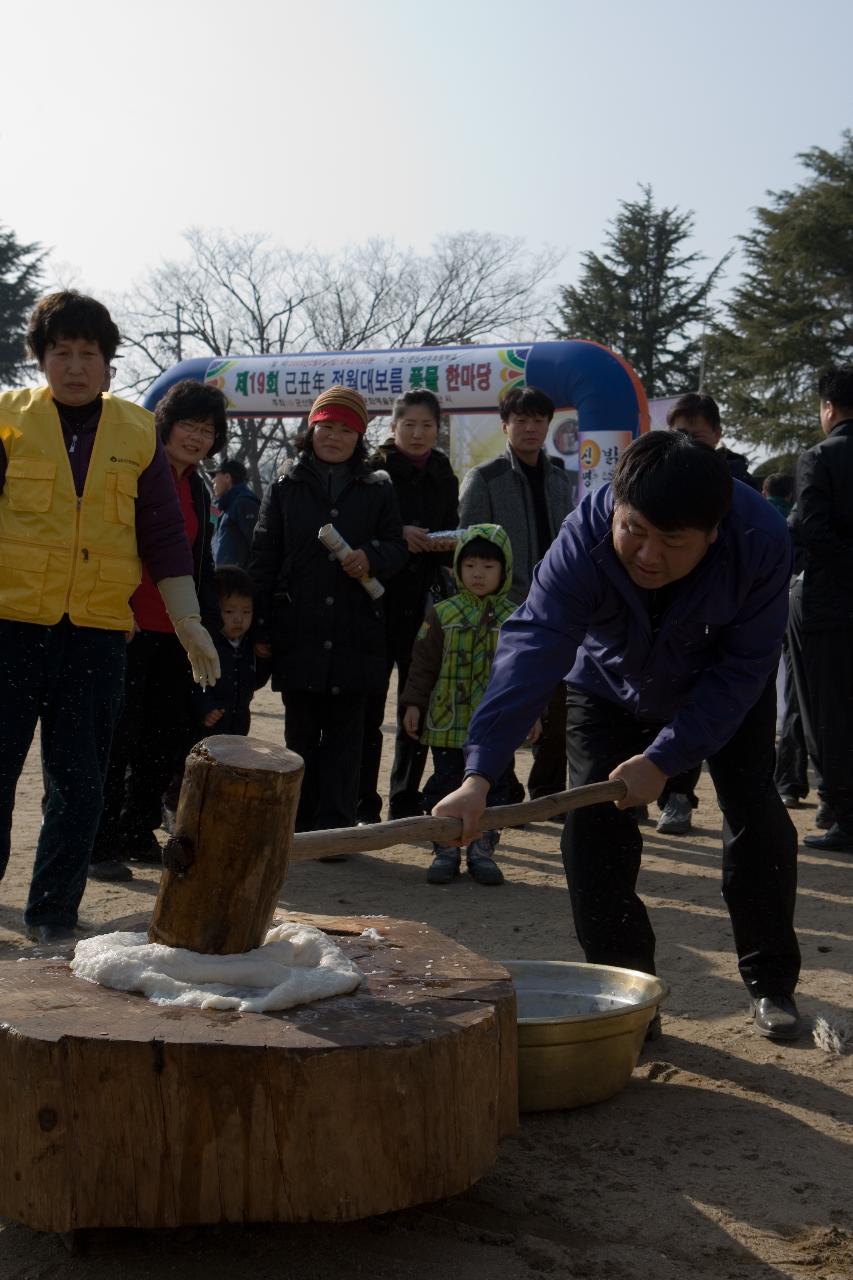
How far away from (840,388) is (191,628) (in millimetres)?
3472

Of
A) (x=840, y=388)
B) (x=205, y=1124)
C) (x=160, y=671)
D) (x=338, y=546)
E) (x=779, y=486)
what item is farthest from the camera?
(x=779, y=486)

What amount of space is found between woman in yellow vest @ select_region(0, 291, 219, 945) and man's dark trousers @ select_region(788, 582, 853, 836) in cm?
323

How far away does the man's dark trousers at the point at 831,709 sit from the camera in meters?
6.35

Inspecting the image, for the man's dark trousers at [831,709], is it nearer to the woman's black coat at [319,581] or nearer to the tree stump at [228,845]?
the woman's black coat at [319,581]

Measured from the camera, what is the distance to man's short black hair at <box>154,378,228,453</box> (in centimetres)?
548

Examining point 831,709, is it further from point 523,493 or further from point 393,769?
point 393,769

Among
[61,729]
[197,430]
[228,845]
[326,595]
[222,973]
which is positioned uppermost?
[197,430]

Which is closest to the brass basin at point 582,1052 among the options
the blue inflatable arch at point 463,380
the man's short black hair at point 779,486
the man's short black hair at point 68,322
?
the man's short black hair at point 68,322

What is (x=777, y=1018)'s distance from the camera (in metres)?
3.77

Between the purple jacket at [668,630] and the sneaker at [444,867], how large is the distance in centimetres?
236

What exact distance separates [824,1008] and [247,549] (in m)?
4.77

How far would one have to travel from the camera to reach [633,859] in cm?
366

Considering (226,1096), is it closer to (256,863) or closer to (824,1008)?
(256,863)

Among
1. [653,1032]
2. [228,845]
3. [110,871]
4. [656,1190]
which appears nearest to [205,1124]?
[228,845]
